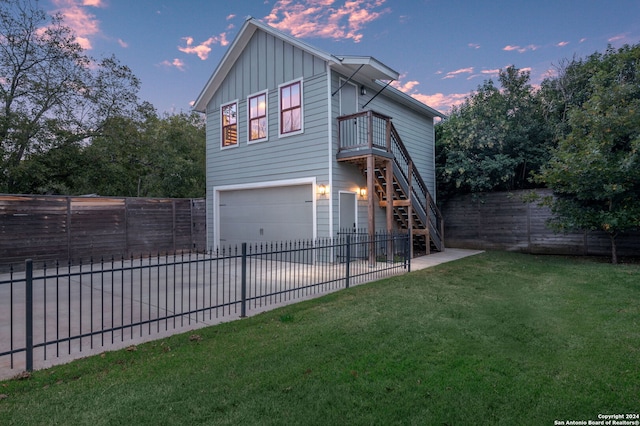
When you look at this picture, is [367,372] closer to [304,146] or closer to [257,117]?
[304,146]

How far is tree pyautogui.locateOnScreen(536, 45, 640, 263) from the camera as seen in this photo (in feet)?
27.6

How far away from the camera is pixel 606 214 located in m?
8.83

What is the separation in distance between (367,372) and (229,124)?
1134cm

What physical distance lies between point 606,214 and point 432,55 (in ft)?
27.8

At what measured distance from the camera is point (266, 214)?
38.1 feet

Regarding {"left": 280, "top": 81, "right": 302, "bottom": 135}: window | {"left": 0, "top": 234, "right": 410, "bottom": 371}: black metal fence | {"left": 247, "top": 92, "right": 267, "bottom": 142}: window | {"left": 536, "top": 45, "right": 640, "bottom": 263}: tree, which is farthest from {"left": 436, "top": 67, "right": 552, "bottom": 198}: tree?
{"left": 247, "top": 92, "right": 267, "bottom": 142}: window

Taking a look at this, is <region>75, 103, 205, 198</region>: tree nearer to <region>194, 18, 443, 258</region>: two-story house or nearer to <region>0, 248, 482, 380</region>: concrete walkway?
<region>194, 18, 443, 258</region>: two-story house

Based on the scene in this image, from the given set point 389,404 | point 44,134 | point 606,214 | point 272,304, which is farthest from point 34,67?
point 606,214

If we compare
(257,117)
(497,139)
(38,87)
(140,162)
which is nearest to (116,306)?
(257,117)

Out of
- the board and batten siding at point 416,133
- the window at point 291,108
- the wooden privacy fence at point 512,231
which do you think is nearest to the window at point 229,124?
the window at point 291,108

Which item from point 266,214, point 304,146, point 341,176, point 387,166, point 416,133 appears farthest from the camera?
point 416,133

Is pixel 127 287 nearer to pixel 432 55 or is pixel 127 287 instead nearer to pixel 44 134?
pixel 44 134

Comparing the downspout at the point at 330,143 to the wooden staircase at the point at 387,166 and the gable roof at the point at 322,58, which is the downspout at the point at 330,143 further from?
the gable roof at the point at 322,58

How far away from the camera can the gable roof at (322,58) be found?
9.45m
